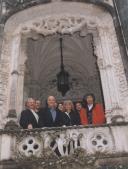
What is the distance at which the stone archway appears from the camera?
281 inches

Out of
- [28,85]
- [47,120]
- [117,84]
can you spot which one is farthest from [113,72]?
[28,85]

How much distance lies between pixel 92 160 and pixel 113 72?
7.12ft

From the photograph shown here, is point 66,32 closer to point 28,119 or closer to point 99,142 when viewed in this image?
point 28,119

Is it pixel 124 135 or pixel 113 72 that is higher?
pixel 113 72

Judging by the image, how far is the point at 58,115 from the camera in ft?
22.6

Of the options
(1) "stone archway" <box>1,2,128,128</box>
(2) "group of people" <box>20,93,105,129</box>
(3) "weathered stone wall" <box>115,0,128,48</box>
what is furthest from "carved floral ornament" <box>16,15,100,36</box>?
(2) "group of people" <box>20,93,105,129</box>

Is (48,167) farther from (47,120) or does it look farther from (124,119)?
(124,119)

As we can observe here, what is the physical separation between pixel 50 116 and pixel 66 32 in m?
2.47

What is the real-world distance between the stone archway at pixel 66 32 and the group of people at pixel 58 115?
262 millimetres

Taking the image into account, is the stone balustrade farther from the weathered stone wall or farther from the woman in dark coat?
the weathered stone wall

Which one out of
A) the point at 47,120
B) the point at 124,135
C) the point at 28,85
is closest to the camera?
the point at 124,135

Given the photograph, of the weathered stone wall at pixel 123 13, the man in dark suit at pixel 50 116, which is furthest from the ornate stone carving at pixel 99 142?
the weathered stone wall at pixel 123 13

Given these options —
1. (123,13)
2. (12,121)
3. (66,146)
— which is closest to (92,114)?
(66,146)

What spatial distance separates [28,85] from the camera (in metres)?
10.5
